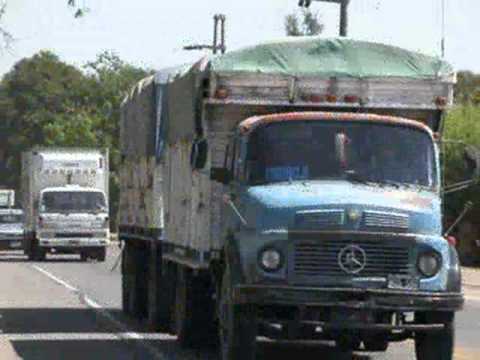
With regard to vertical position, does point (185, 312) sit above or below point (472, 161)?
below

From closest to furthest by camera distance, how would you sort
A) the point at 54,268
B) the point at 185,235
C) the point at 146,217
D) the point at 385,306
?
1. the point at 385,306
2. the point at 185,235
3. the point at 146,217
4. the point at 54,268

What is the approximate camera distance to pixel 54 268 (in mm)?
51500

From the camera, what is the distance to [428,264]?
17.4 meters

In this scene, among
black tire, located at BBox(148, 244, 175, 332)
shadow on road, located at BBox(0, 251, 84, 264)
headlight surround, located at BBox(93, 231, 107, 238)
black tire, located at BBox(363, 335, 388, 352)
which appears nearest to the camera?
black tire, located at BBox(363, 335, 388, 352)

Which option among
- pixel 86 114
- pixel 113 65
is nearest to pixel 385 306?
pixel 86 114

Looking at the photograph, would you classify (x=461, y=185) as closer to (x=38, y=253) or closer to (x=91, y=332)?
(x=91, y=332)

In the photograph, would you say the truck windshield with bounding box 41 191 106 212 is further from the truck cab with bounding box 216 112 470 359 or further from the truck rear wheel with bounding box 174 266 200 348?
the truck cab with bounding box 216 112 470 359

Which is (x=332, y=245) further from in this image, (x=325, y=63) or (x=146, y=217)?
(x=146, y=217)

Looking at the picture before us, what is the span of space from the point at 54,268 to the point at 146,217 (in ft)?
84.7

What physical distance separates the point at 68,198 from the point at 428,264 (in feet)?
123

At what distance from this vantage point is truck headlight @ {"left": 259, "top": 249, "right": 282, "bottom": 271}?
57.2 feet

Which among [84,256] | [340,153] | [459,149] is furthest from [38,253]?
[340,153]

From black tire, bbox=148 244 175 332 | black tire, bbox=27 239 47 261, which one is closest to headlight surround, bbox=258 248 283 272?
black tire, bbox=148 244 175 332

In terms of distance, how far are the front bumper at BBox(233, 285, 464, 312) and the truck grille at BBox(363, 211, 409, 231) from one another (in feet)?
1.98
